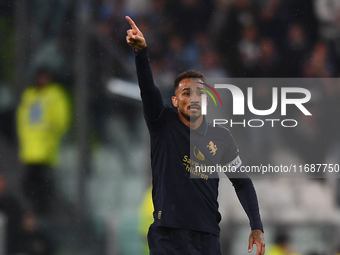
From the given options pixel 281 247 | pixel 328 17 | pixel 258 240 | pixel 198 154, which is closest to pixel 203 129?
pixel 198 154

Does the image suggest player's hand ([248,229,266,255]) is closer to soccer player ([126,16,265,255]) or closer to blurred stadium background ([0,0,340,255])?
soccer player ([126,16,265,255])

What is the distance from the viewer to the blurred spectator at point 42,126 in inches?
232

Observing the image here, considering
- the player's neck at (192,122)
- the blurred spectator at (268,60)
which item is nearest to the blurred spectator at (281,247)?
the blurred spectator at (268,60)

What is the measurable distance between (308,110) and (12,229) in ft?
11.8

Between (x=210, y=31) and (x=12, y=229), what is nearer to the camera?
(x=12, y=229)

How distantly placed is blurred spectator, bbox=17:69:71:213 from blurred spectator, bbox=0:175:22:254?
270 millimetres

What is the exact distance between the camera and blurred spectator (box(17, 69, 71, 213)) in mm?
5902

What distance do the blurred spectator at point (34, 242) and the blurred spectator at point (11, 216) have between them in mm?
62

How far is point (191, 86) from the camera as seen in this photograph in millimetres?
3250

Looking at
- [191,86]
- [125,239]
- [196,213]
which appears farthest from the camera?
[125,239]

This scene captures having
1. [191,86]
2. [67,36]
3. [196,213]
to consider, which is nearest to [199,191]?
[196,213]

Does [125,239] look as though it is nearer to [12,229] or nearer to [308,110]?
[12,229]

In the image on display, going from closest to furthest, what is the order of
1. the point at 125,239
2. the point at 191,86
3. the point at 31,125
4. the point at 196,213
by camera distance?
the point at 196,213 → the point at 191,86 → the point at 125,239 → the point at 31,125

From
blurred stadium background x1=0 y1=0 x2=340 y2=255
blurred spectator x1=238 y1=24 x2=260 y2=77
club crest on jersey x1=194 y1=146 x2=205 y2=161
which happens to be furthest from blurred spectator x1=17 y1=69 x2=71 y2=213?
club crest on jersey x1=194 y1=146 x2=205 y2=161
